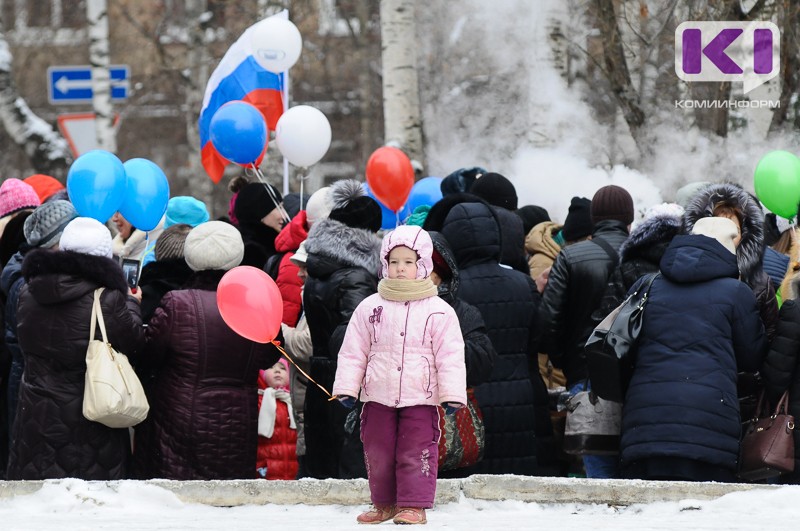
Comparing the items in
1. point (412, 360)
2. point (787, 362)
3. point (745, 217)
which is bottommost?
point (787, 362)

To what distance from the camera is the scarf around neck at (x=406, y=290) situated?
5773 millimetres

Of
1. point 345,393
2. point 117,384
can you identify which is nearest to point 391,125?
point 117,384

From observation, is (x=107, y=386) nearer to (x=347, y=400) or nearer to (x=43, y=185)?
(x=347, y=400)

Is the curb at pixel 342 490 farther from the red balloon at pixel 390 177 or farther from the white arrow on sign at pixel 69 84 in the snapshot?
the white arrow on sign at pixel 69 84

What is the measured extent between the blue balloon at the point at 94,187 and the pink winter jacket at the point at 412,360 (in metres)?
2.55

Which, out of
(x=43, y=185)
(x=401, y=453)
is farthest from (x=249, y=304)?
(x=43, y=185)

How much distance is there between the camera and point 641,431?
6270 millimetres

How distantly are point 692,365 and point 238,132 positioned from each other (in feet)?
13.1

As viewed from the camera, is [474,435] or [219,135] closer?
[474,435]

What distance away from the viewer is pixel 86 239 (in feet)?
22.1

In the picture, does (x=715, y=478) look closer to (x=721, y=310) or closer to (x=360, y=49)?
(x=721, y=310)

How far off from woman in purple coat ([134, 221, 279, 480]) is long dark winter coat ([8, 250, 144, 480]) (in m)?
0.22

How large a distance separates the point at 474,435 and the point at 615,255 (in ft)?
5.07

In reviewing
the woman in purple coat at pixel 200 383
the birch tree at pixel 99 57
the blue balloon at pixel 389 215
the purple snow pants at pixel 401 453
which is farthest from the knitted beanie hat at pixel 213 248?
the birch tree at pixel 99 57
